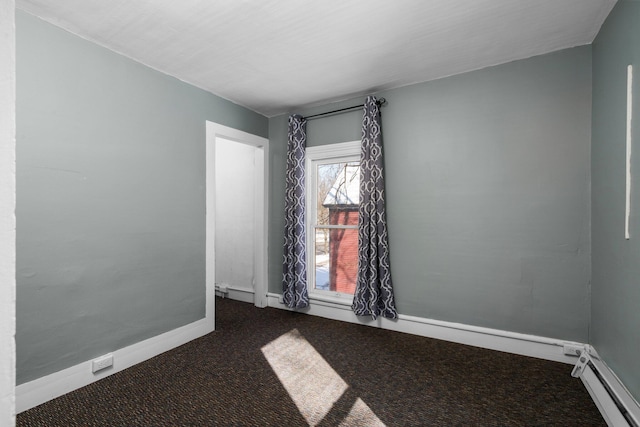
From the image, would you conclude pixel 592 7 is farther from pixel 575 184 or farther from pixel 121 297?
pixel 121 297

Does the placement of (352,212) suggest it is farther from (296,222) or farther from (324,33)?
(324,33)

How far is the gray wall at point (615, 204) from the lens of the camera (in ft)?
5.46

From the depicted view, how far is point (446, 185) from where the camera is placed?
2.92 m

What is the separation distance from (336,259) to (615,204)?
2452 mm

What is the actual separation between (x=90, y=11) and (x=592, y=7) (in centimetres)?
313

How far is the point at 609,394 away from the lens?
181 centimetres

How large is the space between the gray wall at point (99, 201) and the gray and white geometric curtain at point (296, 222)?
1.02m

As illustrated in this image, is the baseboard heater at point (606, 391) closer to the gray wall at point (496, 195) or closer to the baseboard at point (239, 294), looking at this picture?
the gray wall at point (496, 195)

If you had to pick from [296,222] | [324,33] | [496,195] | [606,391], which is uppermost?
[324,33]

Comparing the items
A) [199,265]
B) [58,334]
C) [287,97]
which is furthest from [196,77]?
[58,334]

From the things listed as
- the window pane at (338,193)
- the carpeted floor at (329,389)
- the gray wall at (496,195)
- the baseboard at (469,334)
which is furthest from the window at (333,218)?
the carpeted floor at (329,389)

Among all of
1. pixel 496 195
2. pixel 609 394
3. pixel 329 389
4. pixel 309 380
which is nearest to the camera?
pixel 609 394

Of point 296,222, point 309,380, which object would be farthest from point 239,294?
point 309,380

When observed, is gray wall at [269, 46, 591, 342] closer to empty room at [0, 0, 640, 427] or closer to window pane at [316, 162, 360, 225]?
empty room at [0, 0, 640, 427]
